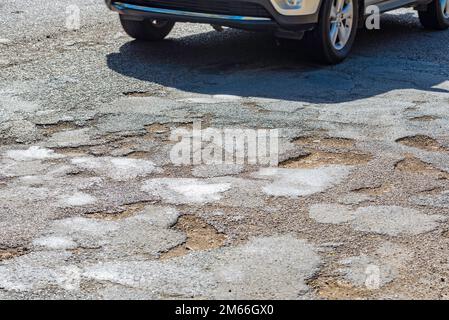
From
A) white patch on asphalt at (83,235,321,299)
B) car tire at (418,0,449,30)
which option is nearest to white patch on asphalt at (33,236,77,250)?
white patch on asphalt at (83,235,321,299)

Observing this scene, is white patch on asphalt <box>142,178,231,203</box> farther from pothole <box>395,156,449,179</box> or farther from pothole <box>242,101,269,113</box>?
pothole <box>242,101,269,113</box>

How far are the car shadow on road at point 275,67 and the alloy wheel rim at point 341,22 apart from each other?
212 mm

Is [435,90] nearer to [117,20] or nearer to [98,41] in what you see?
[98,41]

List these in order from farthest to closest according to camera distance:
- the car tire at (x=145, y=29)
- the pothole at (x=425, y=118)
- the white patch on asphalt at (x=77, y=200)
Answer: the car tire at (x=145, y=29), the pothole at (x=425, y=118), the white patch on asphalt at (x=77, y=200)

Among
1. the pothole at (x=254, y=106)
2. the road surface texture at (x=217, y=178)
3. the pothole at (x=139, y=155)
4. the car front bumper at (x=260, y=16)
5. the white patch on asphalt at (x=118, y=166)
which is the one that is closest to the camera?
the road surface texture at (x=217, y=178)

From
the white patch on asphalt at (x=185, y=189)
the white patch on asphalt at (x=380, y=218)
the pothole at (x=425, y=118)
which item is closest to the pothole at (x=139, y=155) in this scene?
the white patch on asphalt at (x=185, y=189)

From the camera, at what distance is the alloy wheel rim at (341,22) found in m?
8.00

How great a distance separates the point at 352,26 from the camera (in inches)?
325

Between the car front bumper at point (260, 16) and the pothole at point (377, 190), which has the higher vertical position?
the car front bumper at point (260, 16)

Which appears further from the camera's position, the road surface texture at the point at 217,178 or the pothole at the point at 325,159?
the pothole at the point at 325,159

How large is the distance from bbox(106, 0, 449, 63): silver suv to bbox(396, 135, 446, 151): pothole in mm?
1984

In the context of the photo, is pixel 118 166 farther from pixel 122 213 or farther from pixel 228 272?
pixel 228 272

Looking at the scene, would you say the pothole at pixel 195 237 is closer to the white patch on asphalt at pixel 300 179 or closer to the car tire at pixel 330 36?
the white patch on asphalt at pixel 300 179

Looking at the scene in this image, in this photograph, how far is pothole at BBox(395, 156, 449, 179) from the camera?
530 cm
